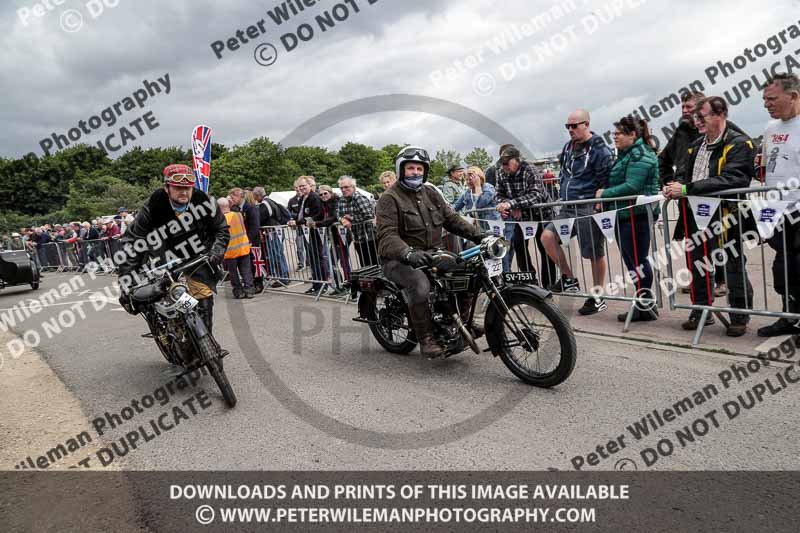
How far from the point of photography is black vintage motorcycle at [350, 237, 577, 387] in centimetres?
407

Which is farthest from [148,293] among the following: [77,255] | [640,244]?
[77,255]

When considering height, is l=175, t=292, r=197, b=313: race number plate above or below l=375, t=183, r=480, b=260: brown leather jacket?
below

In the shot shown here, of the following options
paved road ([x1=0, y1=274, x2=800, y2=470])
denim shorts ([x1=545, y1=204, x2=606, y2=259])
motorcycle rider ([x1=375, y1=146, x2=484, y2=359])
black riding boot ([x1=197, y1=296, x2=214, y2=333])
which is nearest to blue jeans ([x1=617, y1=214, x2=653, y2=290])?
denim shorts ([x1=545, y1=204, x2=606, y2=259])

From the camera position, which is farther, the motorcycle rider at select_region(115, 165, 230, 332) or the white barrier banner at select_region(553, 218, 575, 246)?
the white barrier banner at select_region(553, 218, 575, 246)

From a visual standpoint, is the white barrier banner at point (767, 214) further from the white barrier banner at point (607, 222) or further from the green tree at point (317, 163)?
the green tree at point (317, 163)

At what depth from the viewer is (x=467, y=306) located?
4711mm

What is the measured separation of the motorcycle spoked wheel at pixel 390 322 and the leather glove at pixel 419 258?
0.72m

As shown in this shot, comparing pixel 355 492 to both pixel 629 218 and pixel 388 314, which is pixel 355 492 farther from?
pixel 629 218

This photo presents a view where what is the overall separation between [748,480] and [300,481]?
2321mm

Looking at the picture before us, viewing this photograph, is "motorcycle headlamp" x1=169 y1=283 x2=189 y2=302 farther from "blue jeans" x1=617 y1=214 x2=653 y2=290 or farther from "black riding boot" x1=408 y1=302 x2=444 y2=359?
"blue jeans" x1=617 y1=214 x2=653 y2=290

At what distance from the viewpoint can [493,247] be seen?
14.3 ft

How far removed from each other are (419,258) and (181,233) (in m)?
2.26

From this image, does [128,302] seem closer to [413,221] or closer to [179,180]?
[179,180]

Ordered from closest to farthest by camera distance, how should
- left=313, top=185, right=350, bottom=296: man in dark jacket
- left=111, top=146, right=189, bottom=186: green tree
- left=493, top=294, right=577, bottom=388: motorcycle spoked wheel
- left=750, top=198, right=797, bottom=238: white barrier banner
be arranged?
left=493, top=294, right=577, bottom=388: motorcycle spoked wheel < left=750, top=198, right=797, bottom=238: white barrier banner < left=313, top=185, right=350, bottom=296: man in dark jacket < left=111, top=146, right=189, bottom=186: green tree
